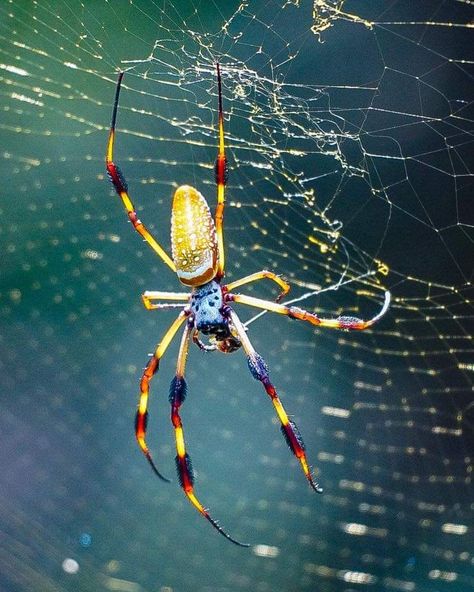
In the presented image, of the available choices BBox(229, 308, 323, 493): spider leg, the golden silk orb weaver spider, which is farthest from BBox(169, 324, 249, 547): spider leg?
BBox(229, 308, 323, 493): spider leg

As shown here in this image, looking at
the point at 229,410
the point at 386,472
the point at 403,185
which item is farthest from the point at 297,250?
the point at 386,472

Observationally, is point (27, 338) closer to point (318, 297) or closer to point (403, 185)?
point (318, 297)

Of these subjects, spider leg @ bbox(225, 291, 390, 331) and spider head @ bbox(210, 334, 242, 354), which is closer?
spider leg @ bbox(225, 291, 390, 331)

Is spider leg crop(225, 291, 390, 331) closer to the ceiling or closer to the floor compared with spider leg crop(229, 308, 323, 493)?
closer to the ceiling

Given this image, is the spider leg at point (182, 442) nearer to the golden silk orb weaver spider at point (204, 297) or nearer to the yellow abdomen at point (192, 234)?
the golden silk orb weaver spider at point (204, 297)

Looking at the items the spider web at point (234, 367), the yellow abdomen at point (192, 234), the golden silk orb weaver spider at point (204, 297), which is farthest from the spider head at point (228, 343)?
the spider web at point (234, 367)

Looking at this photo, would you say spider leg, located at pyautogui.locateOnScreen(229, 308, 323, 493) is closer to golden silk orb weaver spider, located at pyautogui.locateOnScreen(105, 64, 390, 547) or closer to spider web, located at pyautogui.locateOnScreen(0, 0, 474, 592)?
golden silk orb weaver spider, located at pyautogui.locateOnScreen(105, 64, 390, 547)

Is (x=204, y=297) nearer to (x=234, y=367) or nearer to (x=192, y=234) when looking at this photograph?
(x=192, y=234)
